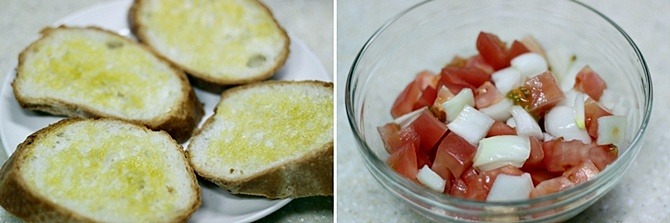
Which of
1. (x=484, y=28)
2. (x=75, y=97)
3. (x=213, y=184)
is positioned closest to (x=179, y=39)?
(x=75, y=97)

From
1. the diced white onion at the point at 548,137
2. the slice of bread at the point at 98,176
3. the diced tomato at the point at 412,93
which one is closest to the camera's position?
the slice of bread at the point at 98,176

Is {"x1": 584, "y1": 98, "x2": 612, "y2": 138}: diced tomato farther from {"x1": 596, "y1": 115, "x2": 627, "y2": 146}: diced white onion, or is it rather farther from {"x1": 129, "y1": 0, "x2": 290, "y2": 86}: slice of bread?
{"x1": 129, "y1": 0, "x2": 290, "y2": 86}: slice of bread

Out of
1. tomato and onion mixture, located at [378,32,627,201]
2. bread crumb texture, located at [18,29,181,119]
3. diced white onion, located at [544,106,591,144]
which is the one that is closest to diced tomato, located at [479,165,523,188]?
tomato and onion mixture, located at [378,32,627,201]

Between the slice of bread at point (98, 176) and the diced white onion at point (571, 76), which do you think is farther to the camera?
the diced white onion at point (571, 76)

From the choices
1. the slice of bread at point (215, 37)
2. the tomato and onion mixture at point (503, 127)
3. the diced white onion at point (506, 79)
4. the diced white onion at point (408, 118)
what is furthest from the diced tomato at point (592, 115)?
the slice of bread at point (215, 37)

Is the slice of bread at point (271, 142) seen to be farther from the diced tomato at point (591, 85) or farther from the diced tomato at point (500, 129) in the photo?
the diced tomato at point (591, 85)

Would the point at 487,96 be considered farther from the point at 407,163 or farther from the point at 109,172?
the point at 109,172
